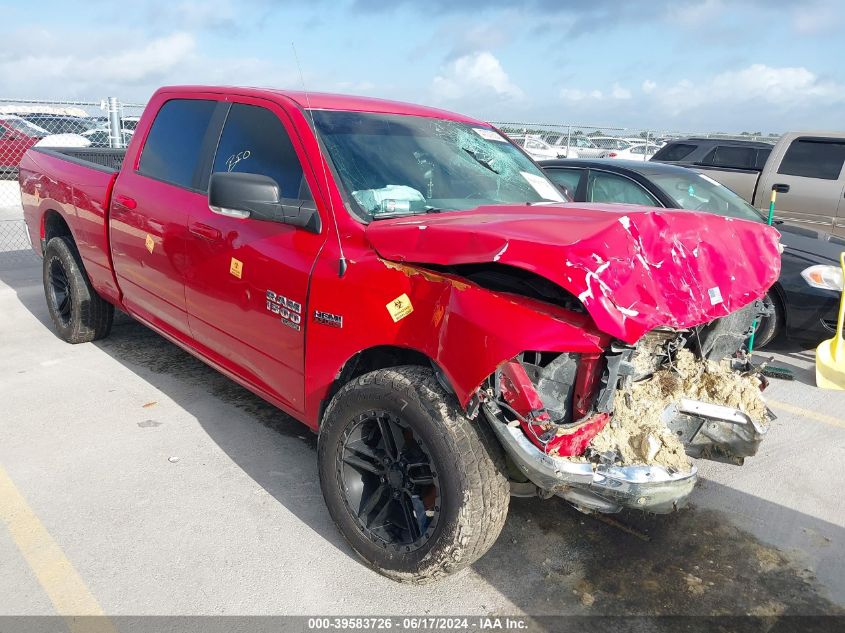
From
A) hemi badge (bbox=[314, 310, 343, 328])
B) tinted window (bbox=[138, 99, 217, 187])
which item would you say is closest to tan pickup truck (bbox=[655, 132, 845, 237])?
tinted window (bbox=[138, 99, 217, 187])

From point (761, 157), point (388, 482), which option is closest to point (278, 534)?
point (388, 482)

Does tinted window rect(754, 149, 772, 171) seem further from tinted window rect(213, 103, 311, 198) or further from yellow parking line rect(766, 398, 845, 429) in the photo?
tinted window rect(213, 103, 311, 198)

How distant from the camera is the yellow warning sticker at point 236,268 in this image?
320 centimetres

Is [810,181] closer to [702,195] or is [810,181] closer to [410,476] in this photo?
[702,195]

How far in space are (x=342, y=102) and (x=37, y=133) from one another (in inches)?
559

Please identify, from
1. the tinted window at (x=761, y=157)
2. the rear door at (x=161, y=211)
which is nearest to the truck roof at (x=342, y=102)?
the rear door at (x=161, y=211)

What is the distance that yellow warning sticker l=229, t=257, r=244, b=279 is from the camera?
10.5 feet

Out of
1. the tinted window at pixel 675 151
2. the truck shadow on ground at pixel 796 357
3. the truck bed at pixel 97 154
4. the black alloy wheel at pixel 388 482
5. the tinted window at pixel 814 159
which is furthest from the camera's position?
the tinted window at pixel 675 151

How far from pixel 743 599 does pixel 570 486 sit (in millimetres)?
1024

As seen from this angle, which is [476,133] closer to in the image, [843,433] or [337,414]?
[337,414]

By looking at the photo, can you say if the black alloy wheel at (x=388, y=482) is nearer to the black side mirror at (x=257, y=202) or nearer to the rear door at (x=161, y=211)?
the black side mirror at (x=257, y=202)

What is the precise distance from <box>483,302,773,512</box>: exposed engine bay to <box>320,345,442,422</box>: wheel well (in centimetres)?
46

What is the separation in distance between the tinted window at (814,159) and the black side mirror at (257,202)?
7976mm

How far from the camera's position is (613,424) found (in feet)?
8.16
